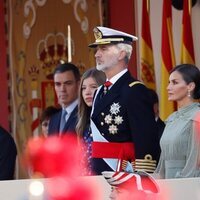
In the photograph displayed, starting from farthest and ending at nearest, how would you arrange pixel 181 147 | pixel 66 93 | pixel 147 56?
1. pixel 147 56
2. pixel 66 93
3. pixel 181 147

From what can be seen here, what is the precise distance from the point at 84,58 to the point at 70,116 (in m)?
2.97

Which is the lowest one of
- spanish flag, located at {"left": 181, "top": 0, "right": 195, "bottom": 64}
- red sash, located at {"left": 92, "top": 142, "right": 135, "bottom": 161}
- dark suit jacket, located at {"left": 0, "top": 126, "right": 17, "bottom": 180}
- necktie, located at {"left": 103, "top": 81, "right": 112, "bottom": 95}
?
dark suit jacket, located at {"left": 0, "top": 126, "right": 17, "bottom": 180}

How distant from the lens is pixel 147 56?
22.3 feet

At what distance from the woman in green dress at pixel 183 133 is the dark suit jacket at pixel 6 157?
1030 millimetres

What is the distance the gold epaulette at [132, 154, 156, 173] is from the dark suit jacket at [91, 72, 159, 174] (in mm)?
15

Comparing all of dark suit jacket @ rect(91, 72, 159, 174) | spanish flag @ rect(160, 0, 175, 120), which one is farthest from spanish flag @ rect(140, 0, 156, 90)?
dark suit jacket @ rect(91, 72, 159, 174)

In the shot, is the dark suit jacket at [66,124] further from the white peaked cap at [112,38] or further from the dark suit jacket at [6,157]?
the white peaked cap at [112,38]

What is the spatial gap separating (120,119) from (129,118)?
0.06 metres

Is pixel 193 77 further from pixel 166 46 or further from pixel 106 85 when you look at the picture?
pixel 166 46

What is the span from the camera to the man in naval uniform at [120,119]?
3.98m

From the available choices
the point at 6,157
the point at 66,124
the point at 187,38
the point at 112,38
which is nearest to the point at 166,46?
the point at 187,38

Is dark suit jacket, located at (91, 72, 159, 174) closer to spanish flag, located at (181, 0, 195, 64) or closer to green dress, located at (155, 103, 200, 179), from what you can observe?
green dress, located at (155, 103, 200, 179)

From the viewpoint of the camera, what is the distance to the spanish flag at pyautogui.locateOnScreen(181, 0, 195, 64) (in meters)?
6.46

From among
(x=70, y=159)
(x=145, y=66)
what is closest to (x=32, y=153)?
(x=70, y=159)
